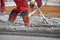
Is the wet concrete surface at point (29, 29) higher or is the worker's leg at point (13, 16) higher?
the worker's leg at point (13, 16)

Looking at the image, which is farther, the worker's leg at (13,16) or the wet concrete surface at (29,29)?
the worker's leg at (13,16)

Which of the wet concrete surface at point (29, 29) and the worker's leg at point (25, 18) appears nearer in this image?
the wet concrete surface at point (29, 29)

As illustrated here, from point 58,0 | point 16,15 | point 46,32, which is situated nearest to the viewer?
point 46,32

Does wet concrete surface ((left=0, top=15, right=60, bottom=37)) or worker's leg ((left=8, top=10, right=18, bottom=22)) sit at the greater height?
worker's leg ((left=8, top=10, right=18, bottom=22))

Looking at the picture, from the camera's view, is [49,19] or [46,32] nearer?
[46,32]

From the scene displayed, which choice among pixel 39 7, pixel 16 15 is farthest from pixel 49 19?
pixel 16 15

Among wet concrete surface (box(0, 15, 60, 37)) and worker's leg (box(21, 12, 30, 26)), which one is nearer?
wet concrete surface (box(0, 15, 60, 37))

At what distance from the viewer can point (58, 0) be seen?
129 centimetres

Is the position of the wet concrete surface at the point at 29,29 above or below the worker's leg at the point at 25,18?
below

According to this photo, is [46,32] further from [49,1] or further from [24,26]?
[49,1]

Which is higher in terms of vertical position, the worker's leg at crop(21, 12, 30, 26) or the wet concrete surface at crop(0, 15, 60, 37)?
the worker's leg at crop(21, 12, 30, 26)

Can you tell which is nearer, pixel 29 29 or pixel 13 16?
pixel 29 29

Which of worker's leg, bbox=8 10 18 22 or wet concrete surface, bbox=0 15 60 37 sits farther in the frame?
worker's leg, bbox=8 10 18 22

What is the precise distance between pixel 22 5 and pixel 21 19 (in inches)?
5.4
